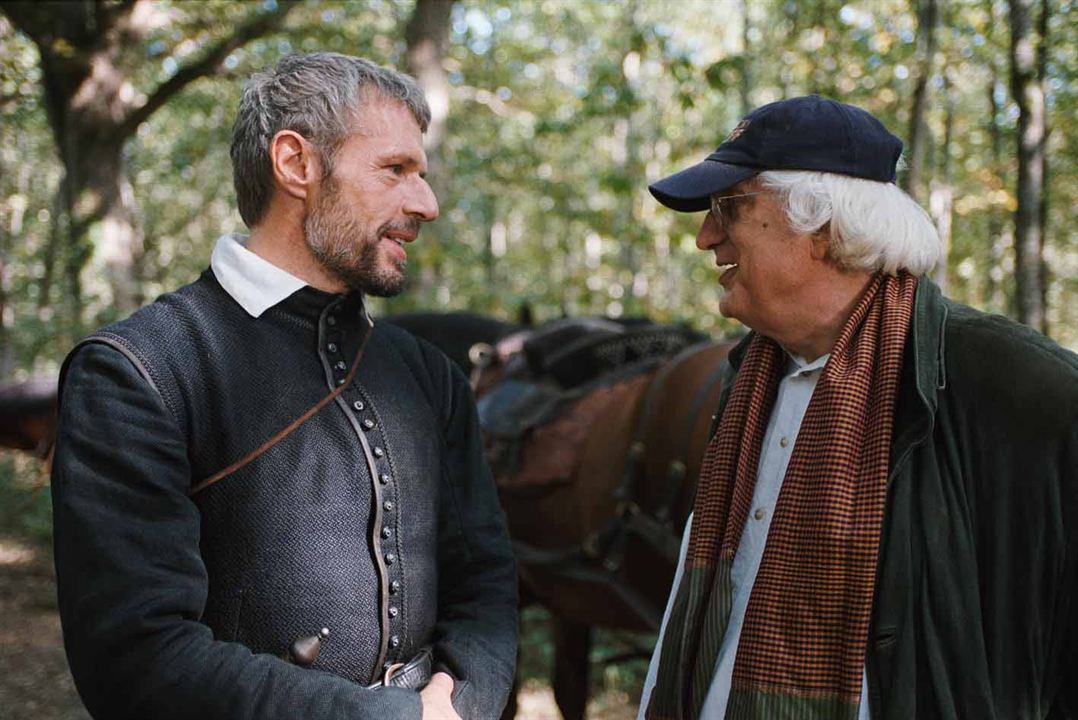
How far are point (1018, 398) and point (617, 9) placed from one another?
19102mm

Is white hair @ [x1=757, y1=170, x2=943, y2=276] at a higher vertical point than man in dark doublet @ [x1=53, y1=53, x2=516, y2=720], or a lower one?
higher

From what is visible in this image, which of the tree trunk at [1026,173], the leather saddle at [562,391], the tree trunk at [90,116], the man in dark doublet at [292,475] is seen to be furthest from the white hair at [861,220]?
the tree trunk at [90,116]

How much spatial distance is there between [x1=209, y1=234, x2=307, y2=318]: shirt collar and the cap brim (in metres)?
0.72

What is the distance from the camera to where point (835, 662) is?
144 centimetres

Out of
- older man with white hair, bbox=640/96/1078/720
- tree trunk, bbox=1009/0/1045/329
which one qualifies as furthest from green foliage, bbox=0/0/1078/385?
older man with white hair, bbox=640/96/1078/720

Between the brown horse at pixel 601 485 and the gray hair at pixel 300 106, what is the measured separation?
5.57 feet

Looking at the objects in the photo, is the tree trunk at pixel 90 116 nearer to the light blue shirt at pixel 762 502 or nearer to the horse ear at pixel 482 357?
the horse ear at pixel 482 357

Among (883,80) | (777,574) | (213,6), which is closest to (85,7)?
(213,6)

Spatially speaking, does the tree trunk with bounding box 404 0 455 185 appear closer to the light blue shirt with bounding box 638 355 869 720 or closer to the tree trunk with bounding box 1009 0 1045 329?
the tree trunk with bounding box 1009 0 1045 329

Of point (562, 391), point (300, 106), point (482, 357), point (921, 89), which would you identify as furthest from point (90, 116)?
point (300, 106)

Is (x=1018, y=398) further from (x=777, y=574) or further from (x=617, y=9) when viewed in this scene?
(x=617, y=9)

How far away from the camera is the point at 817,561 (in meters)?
1.47

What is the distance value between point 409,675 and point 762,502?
0.73 metres

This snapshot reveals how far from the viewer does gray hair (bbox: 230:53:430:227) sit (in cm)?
153
